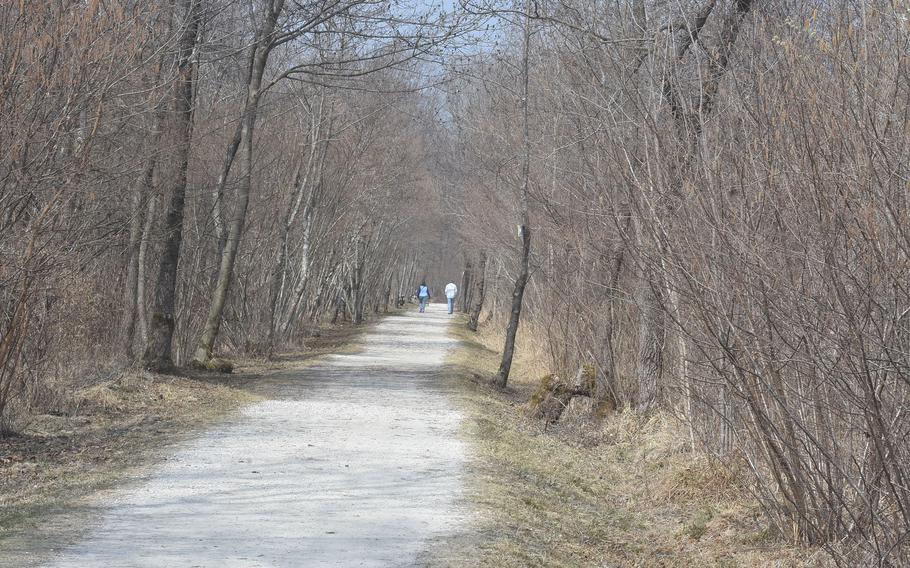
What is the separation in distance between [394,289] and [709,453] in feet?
229

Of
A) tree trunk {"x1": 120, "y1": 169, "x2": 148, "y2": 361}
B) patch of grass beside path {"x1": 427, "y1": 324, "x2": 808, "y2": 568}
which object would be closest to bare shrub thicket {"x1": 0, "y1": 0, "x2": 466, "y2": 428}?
tree trunk {"x1": 120, "y1": 169, "x2": 148, "y2": 361}

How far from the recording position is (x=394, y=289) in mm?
79500

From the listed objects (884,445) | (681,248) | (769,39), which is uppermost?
(769,39)

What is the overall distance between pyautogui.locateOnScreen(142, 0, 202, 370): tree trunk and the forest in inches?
1.9

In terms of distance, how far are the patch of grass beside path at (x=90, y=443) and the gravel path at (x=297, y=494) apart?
9.9 inches

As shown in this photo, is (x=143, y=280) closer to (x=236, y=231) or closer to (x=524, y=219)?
(x=236, y=231)

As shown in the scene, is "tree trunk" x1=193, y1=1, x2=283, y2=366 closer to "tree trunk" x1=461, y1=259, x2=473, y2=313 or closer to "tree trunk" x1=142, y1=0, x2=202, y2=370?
"tree trunk" x1=142, y1=0, x2=202, y2=370

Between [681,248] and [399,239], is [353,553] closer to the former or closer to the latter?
[681,248]

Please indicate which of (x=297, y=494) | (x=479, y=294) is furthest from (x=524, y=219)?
(x=479, y=294)

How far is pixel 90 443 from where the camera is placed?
1119 centimetres

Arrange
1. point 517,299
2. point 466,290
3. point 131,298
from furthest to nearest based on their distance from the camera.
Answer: point 466,290 → point 517,299 → point 131,298

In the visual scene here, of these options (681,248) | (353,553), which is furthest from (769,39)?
(353,553)

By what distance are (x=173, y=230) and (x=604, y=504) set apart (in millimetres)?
9452

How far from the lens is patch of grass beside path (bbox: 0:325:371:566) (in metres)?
7.42
